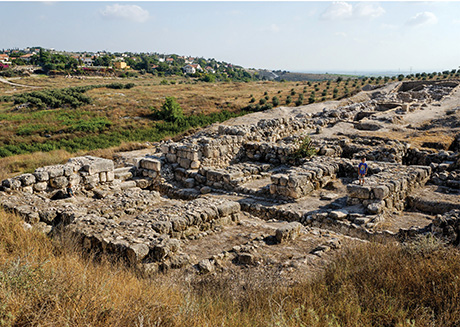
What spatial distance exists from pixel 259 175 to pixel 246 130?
10.5 ft

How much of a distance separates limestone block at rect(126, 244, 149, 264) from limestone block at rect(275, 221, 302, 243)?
258cm

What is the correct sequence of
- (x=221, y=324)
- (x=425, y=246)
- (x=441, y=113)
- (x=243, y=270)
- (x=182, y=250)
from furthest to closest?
(x=441, y=113) → (x=182, y=250) → (x=243, y=270) → (x=425, y=246) → (x=221, y=324)

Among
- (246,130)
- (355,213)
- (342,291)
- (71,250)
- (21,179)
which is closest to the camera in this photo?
(342,291)

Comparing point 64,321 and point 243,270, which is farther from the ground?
point 64,321

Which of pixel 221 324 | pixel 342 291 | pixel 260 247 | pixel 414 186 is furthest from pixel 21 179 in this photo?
pixel 414 186

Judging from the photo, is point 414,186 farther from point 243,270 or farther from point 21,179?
point 21,179

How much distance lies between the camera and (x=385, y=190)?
328 inches

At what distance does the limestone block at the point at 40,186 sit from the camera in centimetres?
905

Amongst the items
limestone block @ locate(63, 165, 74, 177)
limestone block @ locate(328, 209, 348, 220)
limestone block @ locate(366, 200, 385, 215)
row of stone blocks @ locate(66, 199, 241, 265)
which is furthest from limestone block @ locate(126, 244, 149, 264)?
limestone block @ locate(366, 200, 385, 215)

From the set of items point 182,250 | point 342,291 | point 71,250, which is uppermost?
point 342,291

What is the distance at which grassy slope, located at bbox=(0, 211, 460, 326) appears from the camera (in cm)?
305

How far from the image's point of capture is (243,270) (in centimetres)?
563

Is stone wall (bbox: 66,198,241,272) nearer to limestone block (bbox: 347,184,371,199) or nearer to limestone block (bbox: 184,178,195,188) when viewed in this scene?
limestone block (bbox: 347,184,371,199)

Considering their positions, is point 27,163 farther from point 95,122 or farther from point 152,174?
point 95,122
